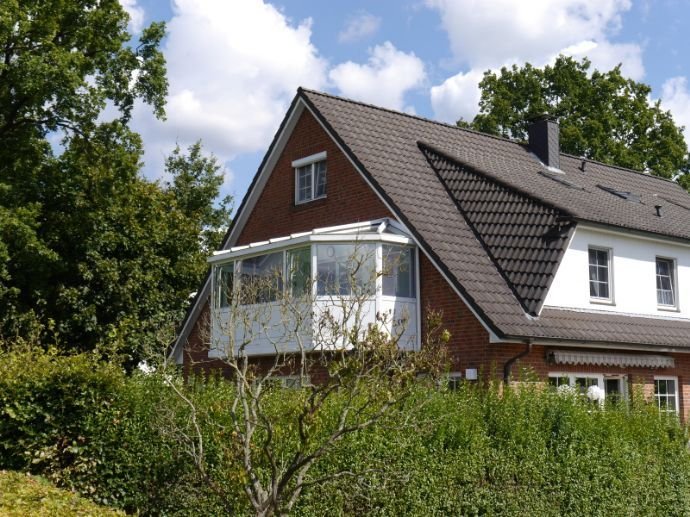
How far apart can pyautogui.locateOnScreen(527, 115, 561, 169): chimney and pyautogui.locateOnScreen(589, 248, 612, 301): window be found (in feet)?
22.2

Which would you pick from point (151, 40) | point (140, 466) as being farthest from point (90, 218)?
point (140, 466)

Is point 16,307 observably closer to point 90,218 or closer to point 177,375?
point 90,218

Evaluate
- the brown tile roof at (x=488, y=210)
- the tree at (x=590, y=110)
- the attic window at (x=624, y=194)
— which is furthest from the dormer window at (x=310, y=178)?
the tree at (x=590, y=110)

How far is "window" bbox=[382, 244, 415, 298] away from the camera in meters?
19.2

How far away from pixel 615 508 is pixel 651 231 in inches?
348

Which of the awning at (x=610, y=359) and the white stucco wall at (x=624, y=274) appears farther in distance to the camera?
the white stucco wall at (x=624, y=274)

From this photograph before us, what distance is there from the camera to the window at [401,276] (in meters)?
19.2

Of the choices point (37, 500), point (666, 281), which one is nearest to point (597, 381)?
point (666, 281)

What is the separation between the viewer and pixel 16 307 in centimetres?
2638

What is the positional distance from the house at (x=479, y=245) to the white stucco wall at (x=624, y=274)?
0.14 ft

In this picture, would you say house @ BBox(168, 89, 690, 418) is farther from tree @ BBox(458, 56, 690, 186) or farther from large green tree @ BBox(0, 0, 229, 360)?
tree @ BBox(458, 56, 690, 186)

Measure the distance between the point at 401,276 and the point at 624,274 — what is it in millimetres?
5352

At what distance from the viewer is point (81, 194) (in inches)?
1029

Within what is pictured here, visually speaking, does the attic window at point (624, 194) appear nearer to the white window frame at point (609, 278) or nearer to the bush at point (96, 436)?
the white window frame at point (609, 278)
